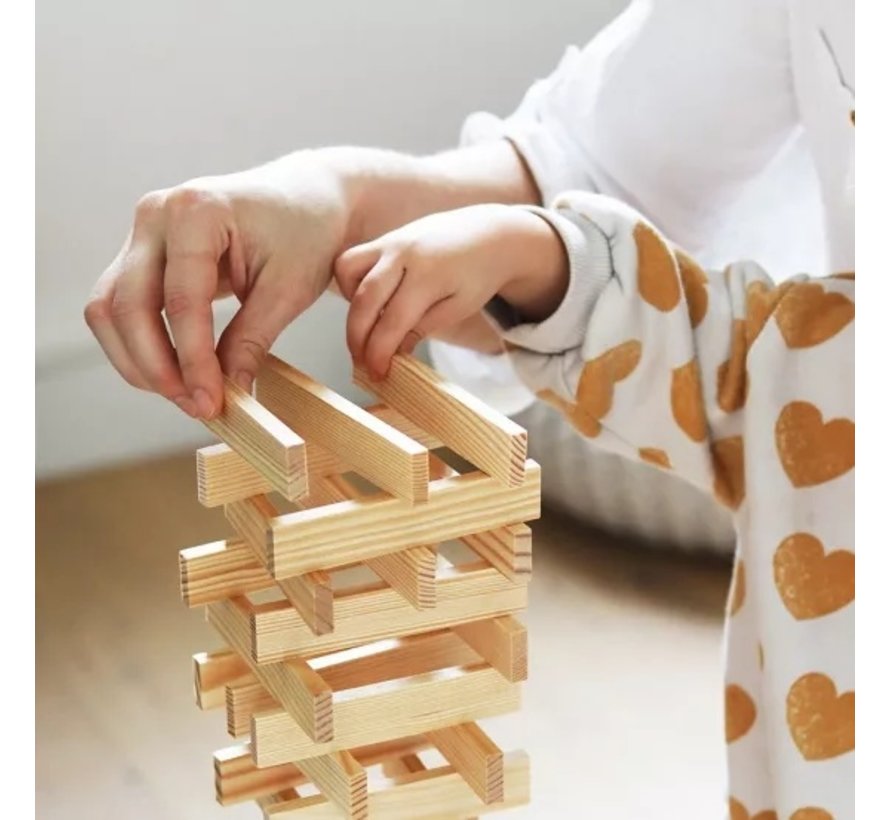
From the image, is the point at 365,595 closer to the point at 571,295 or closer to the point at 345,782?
the point at 345,782

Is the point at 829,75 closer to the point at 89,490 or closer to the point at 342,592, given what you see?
the point at 342,592

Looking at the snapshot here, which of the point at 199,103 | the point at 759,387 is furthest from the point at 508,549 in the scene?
the point at 199,103

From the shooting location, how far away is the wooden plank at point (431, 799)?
506mm

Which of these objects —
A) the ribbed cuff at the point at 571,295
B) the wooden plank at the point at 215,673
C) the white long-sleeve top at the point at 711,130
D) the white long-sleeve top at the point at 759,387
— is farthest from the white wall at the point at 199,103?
the wooden plank at the point at 215,673

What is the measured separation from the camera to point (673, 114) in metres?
0.82

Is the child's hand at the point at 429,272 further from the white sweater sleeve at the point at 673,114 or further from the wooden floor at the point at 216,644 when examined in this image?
the wooden floor at the point at 216,644

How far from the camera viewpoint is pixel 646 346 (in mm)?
662

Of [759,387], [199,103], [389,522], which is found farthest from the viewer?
[199,103]

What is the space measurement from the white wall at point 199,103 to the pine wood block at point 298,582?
113 centimetres

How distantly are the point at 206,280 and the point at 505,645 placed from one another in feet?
0.55

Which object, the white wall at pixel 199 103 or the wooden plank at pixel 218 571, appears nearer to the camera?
the wooden plank at pixel 218 571

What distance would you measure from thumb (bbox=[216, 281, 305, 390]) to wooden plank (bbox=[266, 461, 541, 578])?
0.10 m

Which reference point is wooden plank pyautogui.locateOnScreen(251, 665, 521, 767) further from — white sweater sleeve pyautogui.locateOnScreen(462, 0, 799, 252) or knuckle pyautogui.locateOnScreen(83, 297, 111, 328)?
white sweater sleeve pyautogui.locateOnScreen(462, 0, 799, 252)

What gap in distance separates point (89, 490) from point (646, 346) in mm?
1018
